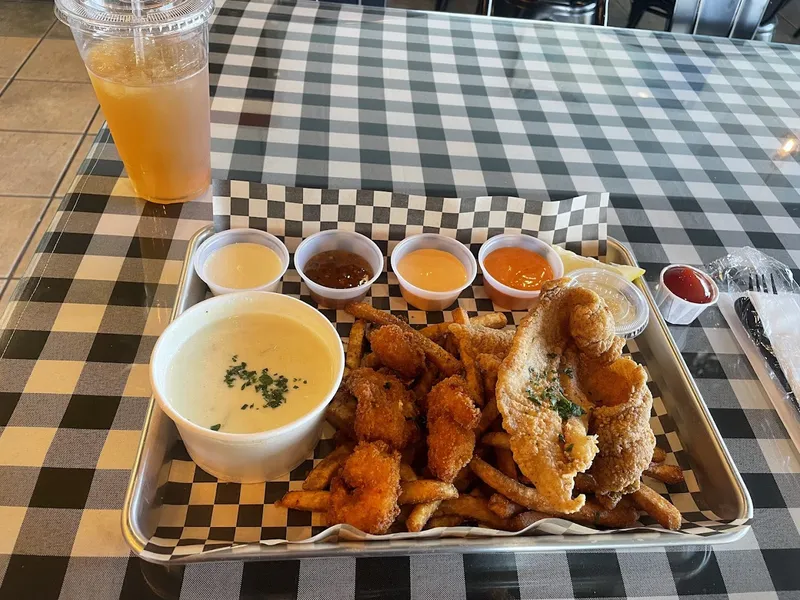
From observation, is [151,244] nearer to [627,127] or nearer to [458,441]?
[458,441]

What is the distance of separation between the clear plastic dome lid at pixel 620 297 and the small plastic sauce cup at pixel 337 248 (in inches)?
26.6

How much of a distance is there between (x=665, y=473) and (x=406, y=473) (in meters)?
0.70

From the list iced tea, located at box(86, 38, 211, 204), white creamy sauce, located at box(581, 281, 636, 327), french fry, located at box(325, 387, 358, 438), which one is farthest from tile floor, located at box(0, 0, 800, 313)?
white creamy sauce, located at box(581, 281, 636, 327)

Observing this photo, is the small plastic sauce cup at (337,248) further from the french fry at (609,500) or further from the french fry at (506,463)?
the french fry at (609,500)

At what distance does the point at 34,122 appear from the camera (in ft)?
13.7

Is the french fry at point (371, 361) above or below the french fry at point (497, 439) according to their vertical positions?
below

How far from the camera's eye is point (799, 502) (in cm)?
159

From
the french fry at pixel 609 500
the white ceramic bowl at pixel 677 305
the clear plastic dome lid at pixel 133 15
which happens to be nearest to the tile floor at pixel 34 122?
the clear plastic dome lid at pixel 133 15

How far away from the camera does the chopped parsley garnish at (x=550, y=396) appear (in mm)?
1392

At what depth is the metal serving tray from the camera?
1.24 meters

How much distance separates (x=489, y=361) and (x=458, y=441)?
0.25 m

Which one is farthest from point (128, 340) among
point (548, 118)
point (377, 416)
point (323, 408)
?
point (548, 118)

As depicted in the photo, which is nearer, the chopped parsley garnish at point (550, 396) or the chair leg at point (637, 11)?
the chopped parsley garnish at point (550, 396)

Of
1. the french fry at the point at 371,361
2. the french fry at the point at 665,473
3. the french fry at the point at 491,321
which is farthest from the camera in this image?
the french fry at the point at 491,321
